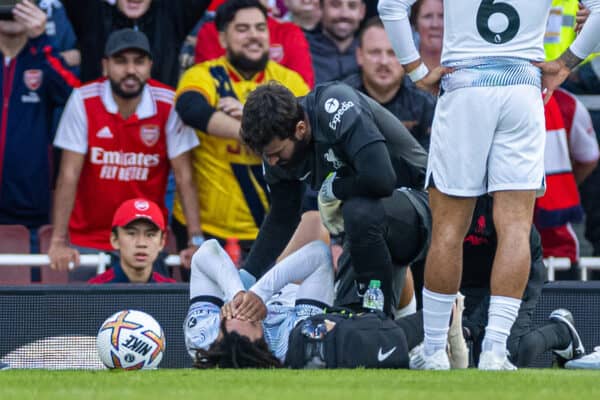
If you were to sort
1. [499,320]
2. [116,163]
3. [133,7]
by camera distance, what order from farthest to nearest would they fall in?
[133,7], [116,163], [499,320]

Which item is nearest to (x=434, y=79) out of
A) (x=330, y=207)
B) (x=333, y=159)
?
(x=333, y=159)

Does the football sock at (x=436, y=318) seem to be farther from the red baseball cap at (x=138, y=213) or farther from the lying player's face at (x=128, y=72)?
the lying player's face at (x=128, y=72)

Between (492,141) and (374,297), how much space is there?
3.32 ft

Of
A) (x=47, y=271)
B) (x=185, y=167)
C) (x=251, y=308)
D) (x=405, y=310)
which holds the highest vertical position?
(x=185, y=167)

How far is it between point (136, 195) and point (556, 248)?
294cm

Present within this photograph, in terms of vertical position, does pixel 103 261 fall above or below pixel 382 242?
below

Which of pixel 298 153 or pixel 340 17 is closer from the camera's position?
pixel 298 153

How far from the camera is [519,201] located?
19.5 feet

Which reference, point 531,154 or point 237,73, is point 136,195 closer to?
point 237,73

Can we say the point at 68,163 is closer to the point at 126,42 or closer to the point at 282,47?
the point at 126,42

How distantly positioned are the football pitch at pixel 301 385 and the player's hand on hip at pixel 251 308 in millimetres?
579

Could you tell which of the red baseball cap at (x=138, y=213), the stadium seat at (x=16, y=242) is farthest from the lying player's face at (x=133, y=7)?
the stadium seat at (x=16, y=242)

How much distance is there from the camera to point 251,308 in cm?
653

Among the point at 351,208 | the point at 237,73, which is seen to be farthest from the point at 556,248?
the point at 351,208
